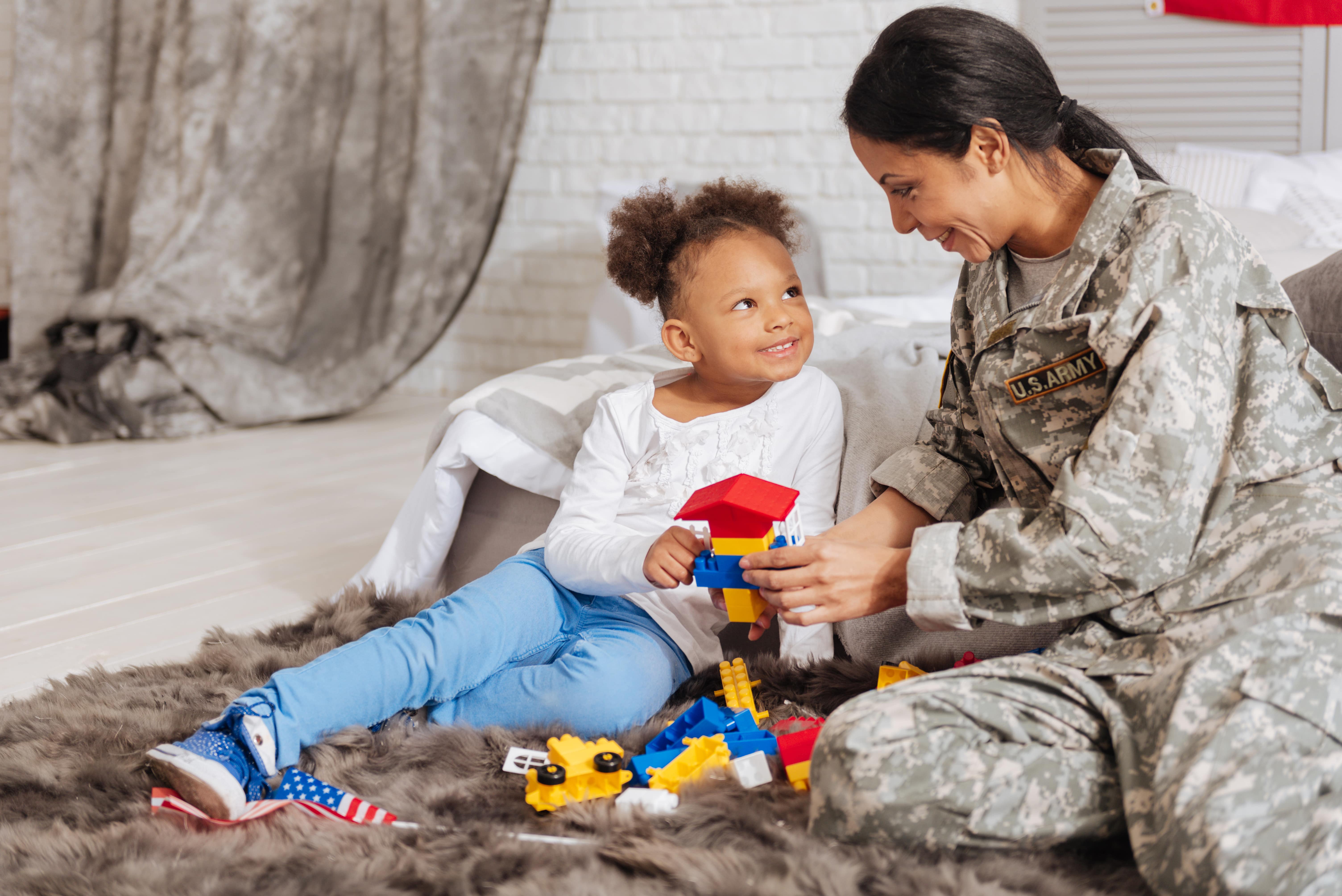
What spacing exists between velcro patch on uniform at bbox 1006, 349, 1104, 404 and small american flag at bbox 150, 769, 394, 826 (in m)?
0.66

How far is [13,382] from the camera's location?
131 inches

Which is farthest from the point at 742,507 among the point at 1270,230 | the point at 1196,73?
the point at 1196,73

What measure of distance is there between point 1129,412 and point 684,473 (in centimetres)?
56

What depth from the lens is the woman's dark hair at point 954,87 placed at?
102 cm

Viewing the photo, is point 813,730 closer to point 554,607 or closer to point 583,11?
point 554,607

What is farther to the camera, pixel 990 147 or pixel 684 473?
pixel 684 473

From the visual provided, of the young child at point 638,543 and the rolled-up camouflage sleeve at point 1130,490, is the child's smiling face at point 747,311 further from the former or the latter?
the rolled-up camouflage sleeve at point 1130,490

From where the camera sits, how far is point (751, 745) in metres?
1.13

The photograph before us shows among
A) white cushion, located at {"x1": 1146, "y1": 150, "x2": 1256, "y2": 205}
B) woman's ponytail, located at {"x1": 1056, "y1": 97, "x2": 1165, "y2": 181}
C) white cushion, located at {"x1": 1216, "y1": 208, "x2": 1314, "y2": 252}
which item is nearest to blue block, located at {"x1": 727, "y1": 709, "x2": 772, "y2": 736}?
woman's ponytail, located at {"x1": 1056, "y1": 97, "x2": 1165, "y2": 181}

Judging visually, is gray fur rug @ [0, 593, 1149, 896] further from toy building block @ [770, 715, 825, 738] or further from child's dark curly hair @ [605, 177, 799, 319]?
child's dark curly hair @ [605, 177, 799, 319]

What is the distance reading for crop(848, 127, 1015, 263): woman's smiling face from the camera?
106cm

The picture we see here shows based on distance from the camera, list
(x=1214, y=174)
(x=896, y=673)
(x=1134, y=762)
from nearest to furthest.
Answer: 1. (x=1134, y=762)
2. (x=896, y=673)
3. (x=1214, y=174)

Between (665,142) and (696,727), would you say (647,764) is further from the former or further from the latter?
(665,142)

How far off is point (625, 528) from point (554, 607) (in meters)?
0.12
